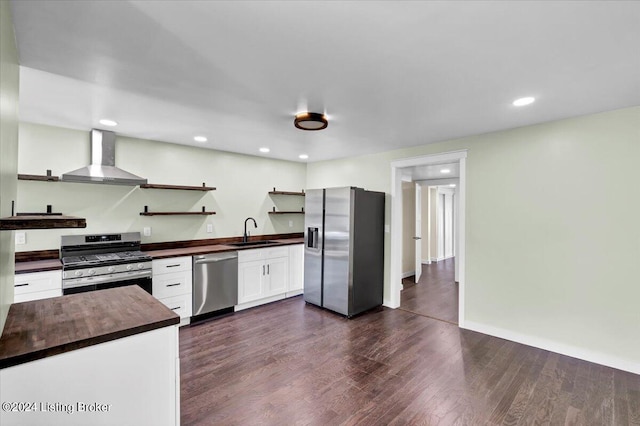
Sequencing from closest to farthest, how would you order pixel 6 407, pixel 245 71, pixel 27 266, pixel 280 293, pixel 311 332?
pixel 6 407, pixel 245 71, pixel 27 266, pixel 311 332, pixel 280 293

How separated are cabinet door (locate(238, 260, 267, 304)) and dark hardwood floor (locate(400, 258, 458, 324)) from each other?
2163 millimetres

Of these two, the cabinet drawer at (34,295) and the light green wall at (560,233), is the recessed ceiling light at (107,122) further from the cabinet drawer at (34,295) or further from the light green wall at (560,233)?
the light green wall at (560,233)

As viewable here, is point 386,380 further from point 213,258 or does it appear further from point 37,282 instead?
point 37,282

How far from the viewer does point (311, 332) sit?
347 centimetres

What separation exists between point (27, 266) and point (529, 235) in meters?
5.08

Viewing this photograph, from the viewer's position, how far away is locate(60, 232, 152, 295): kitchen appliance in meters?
2.86

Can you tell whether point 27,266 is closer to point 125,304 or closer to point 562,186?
point 125,304

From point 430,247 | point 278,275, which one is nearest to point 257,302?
point 278,275

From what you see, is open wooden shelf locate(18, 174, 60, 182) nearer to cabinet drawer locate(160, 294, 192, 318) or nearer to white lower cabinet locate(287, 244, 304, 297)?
cabinet drawer locate(160, 294, 192, 318)

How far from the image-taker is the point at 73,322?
1.39 meters

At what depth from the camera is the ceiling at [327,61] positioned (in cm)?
140

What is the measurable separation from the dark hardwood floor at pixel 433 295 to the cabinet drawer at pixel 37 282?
4166 millimetres

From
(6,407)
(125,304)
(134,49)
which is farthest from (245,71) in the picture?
(6,407)

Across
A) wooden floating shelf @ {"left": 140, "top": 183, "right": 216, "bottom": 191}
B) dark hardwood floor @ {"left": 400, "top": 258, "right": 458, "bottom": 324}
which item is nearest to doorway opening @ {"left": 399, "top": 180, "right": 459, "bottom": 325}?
dark hardwood floor @ {"left": 400, "top": 258, "right": 458, "bottom": 324}
